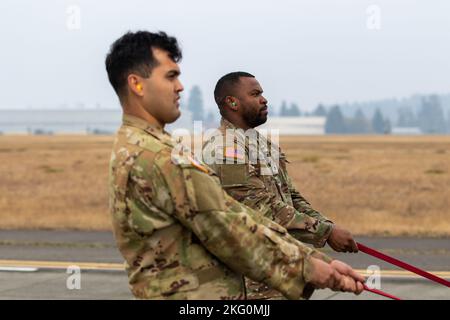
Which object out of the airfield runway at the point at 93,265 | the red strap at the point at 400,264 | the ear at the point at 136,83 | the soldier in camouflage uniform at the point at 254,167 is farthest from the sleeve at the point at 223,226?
the airfield runway at the point at 93,265

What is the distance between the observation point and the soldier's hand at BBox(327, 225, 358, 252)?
14.1 ft

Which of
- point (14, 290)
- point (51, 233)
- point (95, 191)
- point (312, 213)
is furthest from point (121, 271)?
point (95, 191)

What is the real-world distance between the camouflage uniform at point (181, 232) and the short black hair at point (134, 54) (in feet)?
0.52

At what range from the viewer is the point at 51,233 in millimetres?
13461

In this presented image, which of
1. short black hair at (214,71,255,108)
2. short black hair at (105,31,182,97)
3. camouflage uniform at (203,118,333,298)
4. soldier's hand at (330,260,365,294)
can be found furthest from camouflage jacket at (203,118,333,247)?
short black hair at (105,31,182,97)

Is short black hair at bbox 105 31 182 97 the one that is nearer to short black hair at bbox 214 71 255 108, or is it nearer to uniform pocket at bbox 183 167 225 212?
uniform pocket at bbox 183 167 225 212

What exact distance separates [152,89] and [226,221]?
0.54m

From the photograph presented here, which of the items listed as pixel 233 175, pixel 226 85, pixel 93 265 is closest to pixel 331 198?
pixel 93 265

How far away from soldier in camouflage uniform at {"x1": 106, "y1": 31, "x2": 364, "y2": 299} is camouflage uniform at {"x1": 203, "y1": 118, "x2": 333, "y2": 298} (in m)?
1.42

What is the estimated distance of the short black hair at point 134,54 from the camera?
9.12ft

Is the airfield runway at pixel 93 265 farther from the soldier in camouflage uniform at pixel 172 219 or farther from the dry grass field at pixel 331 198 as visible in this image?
the soldier in camouflage uniform at pixel 172 219

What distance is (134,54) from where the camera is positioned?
2.78 meters

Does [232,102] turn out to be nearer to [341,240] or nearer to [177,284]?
[341,240]
